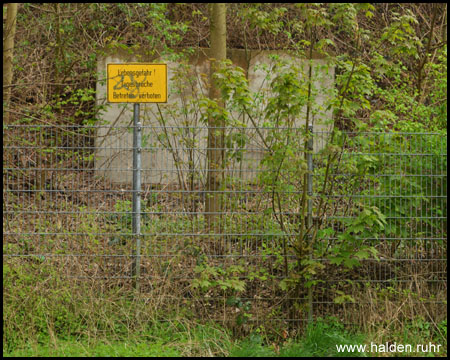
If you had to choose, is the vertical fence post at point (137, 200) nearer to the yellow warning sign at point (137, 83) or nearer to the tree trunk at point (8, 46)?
the yellow warning sign at point (137, 83)

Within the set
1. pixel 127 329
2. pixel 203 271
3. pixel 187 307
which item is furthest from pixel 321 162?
pixel 127 329

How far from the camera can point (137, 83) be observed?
662cm

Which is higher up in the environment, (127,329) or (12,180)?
(12,180)

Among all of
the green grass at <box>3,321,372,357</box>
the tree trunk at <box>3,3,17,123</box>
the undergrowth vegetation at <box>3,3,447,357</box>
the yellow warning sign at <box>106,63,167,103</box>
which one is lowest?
the green grass at <box>3,321,372,357</box>

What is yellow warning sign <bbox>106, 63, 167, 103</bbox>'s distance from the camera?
658 cm

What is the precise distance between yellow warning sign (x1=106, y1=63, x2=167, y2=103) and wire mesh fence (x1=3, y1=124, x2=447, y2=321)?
690mm

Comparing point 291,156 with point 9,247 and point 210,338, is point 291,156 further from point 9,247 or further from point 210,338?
point 9,247

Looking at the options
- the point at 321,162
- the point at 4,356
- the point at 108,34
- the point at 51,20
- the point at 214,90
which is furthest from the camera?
the point at 108,34

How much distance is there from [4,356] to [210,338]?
1.97m

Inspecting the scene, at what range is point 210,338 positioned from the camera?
572 cm

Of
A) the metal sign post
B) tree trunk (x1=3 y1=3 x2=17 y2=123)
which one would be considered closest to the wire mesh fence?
the metal sign post

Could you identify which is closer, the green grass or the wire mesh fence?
the green grass

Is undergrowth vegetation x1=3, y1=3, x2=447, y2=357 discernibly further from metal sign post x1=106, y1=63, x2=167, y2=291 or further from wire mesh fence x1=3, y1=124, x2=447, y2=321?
metal sign post x1=106, y1=63, x2=167, y2=291

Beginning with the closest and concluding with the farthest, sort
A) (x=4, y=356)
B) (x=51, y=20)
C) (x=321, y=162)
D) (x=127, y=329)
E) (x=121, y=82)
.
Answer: (x=4, y=356)
(x=127, y=329)
(x=321, y=162)
(x=121, y=82)
(x=51, y=20)
